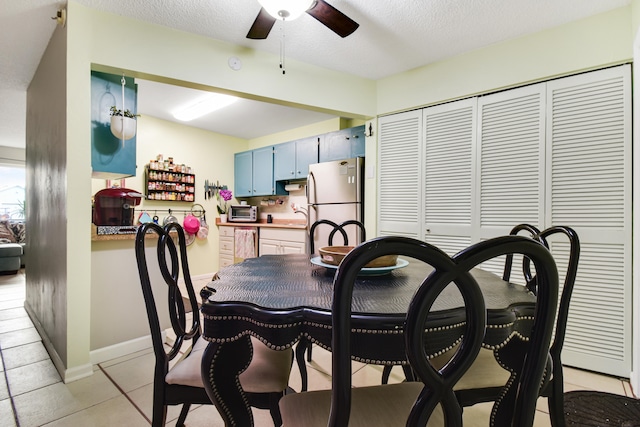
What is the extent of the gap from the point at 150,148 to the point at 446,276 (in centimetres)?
471

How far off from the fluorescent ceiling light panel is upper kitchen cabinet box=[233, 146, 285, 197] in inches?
43.0

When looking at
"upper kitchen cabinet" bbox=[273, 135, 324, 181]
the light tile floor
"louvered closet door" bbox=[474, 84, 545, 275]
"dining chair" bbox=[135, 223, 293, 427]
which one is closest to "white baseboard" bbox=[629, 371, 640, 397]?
the light tile floor

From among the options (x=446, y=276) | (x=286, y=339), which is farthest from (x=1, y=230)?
(x=446, y=276)

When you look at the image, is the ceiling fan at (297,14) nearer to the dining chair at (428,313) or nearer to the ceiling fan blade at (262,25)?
the ceiling fan blade at (262,25)

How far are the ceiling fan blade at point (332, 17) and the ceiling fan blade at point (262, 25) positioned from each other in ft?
0.86

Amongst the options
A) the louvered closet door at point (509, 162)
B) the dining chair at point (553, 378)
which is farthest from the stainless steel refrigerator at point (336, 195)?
the dining chair at point (553, 378)

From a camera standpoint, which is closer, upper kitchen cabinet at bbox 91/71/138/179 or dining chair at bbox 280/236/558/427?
dining chair at bbox 280/236/558/427

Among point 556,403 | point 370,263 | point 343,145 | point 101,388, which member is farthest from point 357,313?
point 343,145

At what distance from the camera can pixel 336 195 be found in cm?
357

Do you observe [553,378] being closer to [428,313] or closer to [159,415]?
[428,313]

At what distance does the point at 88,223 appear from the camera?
196cm

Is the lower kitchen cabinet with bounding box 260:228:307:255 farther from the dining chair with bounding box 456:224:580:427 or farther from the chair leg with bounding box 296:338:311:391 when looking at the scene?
the dining chair with bounding box 456:224:580:427

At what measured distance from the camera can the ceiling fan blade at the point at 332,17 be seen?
172 centimetres

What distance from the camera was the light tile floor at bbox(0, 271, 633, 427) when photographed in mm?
1531
